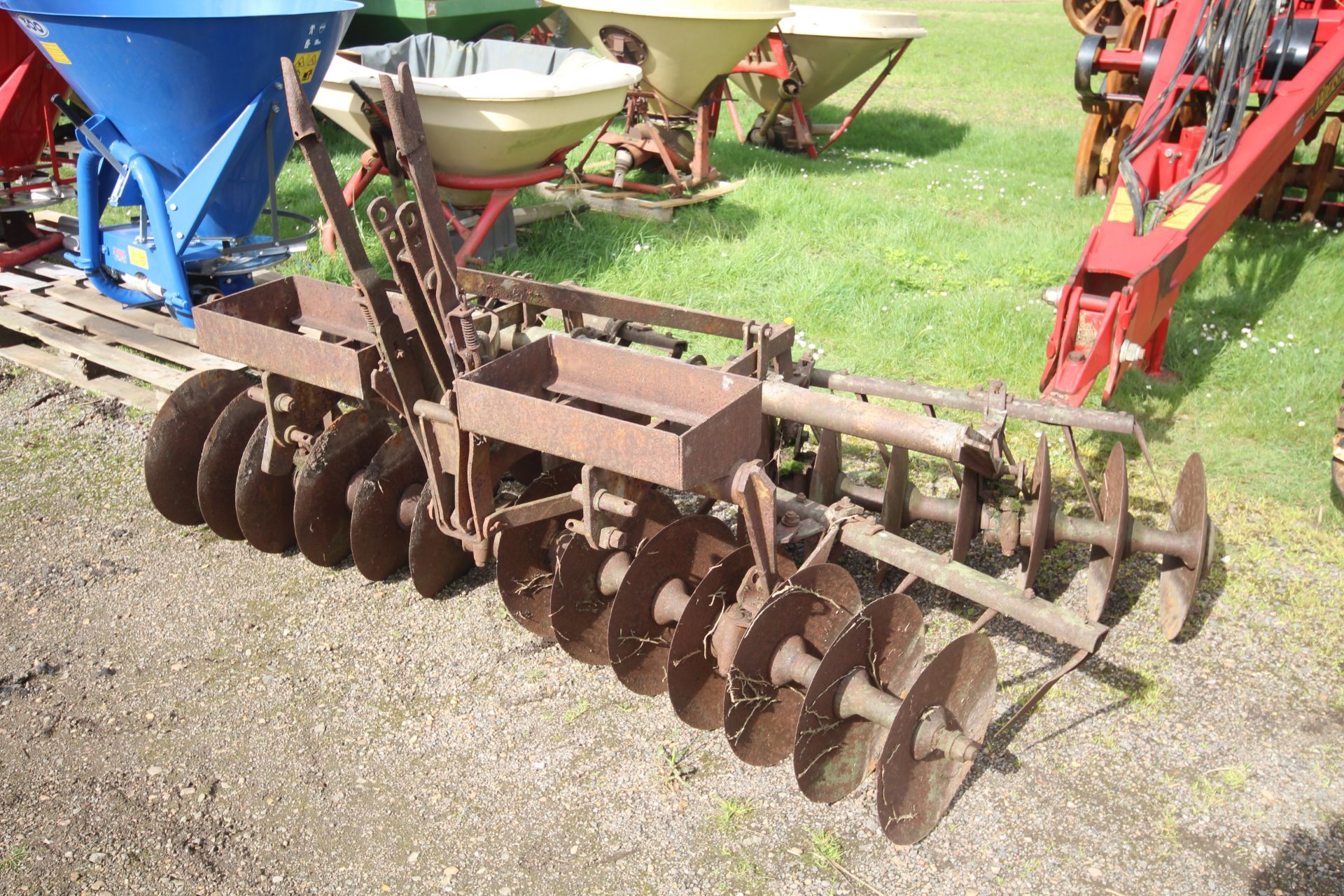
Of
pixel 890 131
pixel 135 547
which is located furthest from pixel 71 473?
pixel 890 131

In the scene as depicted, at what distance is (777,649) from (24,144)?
589 centimetres

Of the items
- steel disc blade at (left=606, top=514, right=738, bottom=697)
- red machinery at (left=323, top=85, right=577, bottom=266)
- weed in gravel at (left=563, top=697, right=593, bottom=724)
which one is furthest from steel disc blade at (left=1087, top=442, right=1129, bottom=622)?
red machinery at (left=323, top=85, right=577, bottom=266)

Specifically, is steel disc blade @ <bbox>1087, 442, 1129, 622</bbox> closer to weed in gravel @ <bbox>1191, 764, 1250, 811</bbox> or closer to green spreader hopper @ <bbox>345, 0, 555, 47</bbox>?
weed in gravel @ <bbox>1191, 764, 1250, 811</bbox>

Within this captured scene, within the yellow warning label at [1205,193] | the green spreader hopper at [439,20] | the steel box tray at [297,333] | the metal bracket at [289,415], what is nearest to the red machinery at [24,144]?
the green spreader hopper at [439,20]

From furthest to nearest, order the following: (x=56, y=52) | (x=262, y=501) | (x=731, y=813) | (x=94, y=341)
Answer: (x=94, y=341) → (x=56, y=52) → (x=262, y=501) → (x=731, y=813)

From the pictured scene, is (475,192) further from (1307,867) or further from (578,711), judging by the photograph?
(1307,867)

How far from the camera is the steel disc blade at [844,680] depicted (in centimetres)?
242

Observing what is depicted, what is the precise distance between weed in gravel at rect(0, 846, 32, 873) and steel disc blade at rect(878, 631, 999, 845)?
6.86ft

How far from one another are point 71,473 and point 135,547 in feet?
2.50

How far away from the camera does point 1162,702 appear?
3.01 m

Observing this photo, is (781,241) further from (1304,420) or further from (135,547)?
(135,547)

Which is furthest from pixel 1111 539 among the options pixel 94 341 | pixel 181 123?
pixel 94 341

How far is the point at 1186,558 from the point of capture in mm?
3137

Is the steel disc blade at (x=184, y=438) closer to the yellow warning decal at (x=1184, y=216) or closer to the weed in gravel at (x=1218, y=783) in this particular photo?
the weed in gravel at (x=1218, y=783)
